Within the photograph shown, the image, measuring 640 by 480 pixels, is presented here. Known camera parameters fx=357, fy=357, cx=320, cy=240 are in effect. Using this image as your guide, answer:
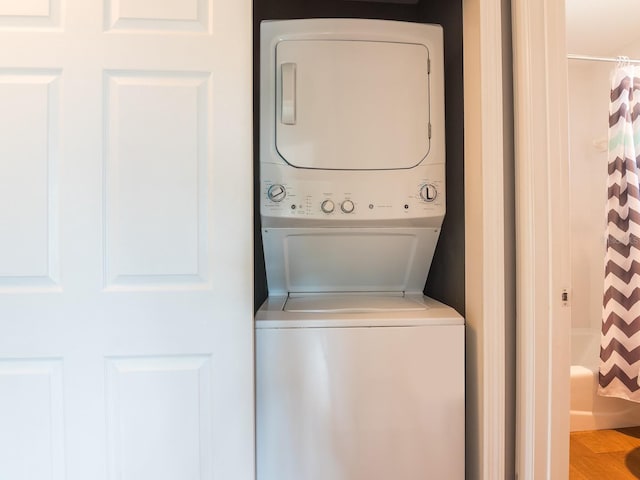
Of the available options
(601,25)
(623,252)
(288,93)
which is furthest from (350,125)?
(601,25)

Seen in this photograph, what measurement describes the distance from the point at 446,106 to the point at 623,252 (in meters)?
1.39

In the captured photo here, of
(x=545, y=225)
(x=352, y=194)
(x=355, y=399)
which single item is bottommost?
(x=355, y=399)

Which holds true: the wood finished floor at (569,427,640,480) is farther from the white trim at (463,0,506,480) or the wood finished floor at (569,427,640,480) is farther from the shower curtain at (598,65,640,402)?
the white trim at (463,0,506,480)

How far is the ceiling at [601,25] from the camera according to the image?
75.9 inches

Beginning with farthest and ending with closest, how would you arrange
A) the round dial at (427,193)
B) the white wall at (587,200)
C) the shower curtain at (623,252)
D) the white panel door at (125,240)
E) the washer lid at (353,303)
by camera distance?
the white wall at (587,200) < the shower curtain at (623,252) < the round dial at (427,193) < the washer lid at (353,303) < the white panel door at (125,240)

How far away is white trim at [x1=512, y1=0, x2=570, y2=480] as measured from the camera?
41.9 inches

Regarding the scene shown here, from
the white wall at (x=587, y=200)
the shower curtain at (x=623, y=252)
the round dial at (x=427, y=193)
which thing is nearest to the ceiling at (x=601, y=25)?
the white wall at (x=587, y=200)

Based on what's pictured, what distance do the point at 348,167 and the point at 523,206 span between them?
1.96ft

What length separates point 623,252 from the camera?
1959 mm

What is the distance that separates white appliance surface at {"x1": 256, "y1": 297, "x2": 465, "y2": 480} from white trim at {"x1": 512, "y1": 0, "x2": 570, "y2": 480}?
0.24 meters

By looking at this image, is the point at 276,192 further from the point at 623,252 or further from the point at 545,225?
the point at 623,252

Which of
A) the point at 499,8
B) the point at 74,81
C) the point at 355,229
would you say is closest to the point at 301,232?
the point at 355,229

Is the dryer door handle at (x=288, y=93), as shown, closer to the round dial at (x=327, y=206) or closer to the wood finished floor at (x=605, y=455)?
the round dial at (x=327, y=206)

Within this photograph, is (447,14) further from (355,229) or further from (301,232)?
(301,232)
